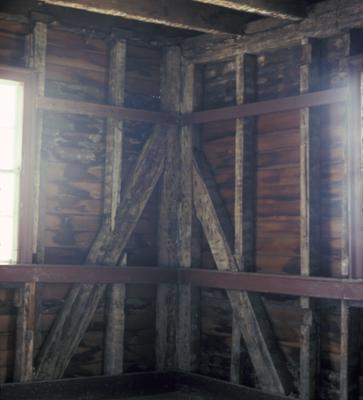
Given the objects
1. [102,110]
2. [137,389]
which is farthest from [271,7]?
[137,389]

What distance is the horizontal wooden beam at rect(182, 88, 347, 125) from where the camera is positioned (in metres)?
6.55

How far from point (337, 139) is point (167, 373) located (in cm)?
295

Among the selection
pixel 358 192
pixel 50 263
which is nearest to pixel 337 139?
pixel 358 192

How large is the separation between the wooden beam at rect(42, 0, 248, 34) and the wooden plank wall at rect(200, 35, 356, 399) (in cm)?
47

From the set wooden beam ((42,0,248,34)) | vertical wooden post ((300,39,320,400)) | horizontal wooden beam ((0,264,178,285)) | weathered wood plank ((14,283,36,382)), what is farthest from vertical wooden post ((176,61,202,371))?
weathered wood plank ((14,283,36,382))

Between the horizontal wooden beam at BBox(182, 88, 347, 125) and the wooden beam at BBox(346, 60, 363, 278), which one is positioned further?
the horizontal wooden beam at BBox(182, 88, 347, 125)

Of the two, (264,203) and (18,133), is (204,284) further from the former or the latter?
(18,133)

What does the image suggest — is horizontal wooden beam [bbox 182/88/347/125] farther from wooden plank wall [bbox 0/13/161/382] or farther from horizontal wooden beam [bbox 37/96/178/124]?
wooden plank wall [bbox 0/13/161/382]

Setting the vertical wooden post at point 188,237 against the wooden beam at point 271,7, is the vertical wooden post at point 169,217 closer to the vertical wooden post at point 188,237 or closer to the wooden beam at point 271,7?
the vertical wooden post at point 188,237

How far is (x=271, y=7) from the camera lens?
21.3 ft

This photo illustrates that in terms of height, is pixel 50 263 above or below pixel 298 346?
above

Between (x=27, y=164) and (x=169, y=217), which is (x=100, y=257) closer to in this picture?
(x=169, y=217)

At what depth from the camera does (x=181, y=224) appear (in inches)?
313

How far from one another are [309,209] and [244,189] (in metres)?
0.84
